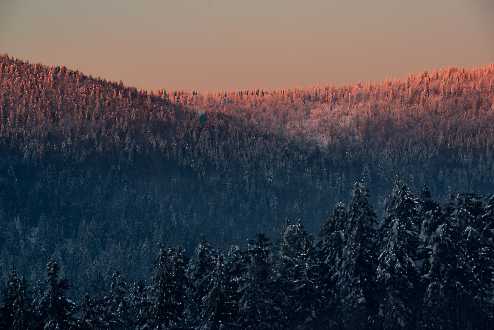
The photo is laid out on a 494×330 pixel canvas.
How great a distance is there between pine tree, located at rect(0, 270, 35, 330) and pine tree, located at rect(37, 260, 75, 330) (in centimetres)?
98

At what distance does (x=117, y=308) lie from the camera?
263 feet

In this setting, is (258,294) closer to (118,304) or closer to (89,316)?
(89,316)

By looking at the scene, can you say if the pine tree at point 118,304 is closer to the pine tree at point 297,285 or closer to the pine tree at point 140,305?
the pine tree at point 140,305

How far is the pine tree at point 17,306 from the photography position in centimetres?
6669

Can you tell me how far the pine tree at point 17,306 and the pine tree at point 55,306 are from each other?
0.98 m

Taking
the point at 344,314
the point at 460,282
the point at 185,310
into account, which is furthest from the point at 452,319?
the point at 185,310

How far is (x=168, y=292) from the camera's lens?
234 ft

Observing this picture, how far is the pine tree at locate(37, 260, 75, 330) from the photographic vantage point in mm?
65887

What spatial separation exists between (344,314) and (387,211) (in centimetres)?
793

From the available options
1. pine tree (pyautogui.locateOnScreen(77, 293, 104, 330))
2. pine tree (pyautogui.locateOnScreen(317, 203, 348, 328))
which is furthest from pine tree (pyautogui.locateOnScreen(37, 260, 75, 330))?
pine tree (pyautogui.locateOnScreen(317, 203, 348, 328))

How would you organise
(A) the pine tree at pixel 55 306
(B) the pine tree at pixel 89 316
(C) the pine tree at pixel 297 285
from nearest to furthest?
(A) the pine tree at pixel 55 306, (B) the pine tree at pixel 89 316, (C) the pine tree at pixel 297 285

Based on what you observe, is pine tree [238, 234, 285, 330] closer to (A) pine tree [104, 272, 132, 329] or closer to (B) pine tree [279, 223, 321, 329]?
(B) pine tree [279, 223, 321, 329]

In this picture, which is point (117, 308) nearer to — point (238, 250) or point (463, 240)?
point (238, 250)

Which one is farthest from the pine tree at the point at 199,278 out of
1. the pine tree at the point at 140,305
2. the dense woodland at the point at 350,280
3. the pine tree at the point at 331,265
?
the pine tree at the point at 331,265
